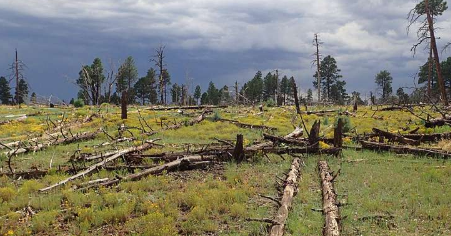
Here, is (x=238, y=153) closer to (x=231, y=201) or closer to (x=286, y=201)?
(x=231, y=201)

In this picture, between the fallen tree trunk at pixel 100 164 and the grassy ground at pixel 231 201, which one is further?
the fallen tree trunk at pixel 100 164

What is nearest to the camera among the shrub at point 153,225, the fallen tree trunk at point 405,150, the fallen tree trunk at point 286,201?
the fallen tree trunk at point 286,201

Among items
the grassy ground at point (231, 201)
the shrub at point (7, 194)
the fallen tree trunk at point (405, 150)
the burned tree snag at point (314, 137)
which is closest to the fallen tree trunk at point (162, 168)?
the grassy ground at point (231, 201)

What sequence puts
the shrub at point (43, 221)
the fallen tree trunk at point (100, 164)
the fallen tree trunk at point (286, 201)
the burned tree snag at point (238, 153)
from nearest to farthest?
the fallen tree trunk at point (286, 201)
the shrub at point (43, 221)
the fallen tree trunk at point (100, 164)
the burned tree snag at point (238, 153)

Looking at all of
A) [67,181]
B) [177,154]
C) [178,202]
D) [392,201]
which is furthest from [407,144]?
[67,181]

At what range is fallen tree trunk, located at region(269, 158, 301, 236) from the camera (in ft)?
22.8

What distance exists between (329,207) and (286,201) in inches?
36.3

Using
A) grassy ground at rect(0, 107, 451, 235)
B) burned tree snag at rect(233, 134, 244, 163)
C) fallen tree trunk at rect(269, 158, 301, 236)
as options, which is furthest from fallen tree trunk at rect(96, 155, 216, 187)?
fallen tree trunk at rect(269, 158, 301, 236)

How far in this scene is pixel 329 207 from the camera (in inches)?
320

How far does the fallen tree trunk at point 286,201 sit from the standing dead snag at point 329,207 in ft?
2.37

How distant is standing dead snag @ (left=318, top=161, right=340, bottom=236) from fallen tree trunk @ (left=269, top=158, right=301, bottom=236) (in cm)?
72

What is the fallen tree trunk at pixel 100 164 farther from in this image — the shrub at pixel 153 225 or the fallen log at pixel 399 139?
the fallen log at pixel 399 139

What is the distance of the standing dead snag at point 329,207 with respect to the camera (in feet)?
22.8

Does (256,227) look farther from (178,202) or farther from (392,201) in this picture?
(392,201)
